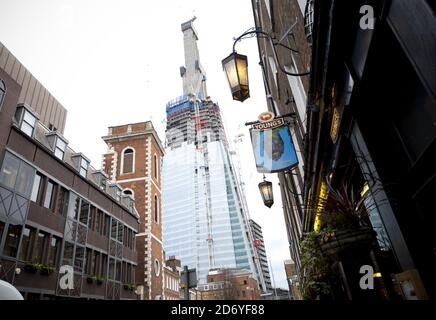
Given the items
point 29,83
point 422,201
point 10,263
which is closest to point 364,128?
point 422,201

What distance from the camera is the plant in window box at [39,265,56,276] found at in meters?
14.2

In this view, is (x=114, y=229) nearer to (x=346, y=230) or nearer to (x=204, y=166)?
(x=346, y=230)

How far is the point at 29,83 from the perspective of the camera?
98.3 feet

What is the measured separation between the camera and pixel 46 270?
47.5ft

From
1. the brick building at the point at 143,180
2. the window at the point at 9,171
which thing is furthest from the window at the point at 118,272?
the window at the point at 9,171

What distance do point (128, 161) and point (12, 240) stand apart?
21094 millimetres

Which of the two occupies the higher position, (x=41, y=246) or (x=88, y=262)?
(x=41, y=246)

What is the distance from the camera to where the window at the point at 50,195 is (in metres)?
16.1

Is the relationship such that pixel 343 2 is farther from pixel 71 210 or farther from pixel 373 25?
pixel 71 210

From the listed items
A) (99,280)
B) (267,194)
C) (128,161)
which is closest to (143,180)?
(128,161)

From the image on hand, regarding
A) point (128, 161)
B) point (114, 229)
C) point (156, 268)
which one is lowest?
point (156, 268)

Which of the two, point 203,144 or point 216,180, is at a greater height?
point 203,144

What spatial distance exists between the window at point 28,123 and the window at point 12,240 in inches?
202
